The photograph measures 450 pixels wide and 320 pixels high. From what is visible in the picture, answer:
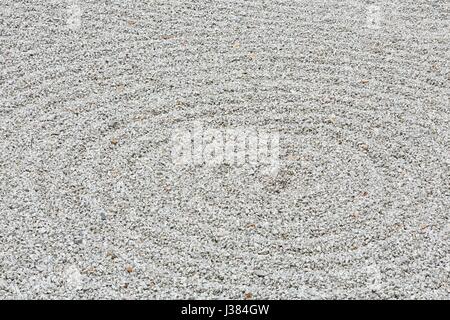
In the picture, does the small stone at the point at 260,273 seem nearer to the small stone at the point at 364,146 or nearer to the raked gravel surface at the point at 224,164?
the raked gravel surface at the point at 224,164

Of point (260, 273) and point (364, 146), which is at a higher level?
point (364, 146)

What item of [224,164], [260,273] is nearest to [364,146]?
[224,164]

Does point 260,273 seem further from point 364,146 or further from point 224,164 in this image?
point 364,146

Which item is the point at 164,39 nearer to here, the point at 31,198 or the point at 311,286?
the point at 31,198

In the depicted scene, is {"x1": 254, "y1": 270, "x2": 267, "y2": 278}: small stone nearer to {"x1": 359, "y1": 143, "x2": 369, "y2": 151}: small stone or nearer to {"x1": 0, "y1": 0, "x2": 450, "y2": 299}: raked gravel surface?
{"x1": 0, "y1": 0, "x2": 450, "y2": 299}: raked gravel surface

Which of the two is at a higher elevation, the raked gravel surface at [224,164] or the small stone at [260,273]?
the raked gravel surface at [224,164]

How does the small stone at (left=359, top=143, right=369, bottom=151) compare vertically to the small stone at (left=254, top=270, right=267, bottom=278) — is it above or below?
above

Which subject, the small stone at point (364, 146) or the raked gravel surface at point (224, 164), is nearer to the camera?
the raked gravel surface at point (224, 164)

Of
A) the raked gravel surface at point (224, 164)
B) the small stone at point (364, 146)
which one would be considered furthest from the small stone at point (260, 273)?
the small stone at point (364, 146)

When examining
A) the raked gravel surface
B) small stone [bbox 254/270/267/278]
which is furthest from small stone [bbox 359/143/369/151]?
small stone [bbox 254/270/267/278]
